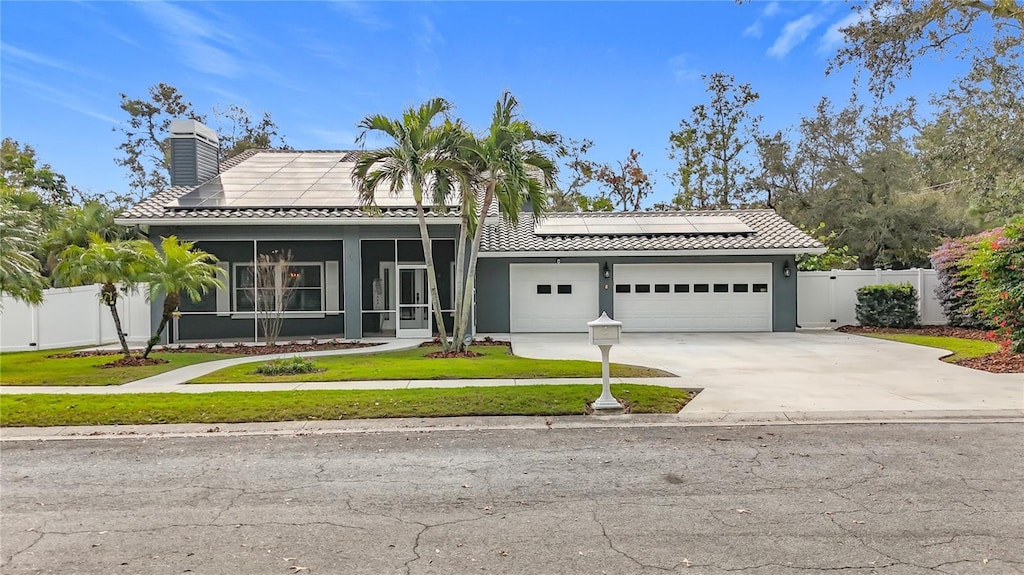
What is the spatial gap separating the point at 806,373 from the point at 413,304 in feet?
33.6

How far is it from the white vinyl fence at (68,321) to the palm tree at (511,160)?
9.74 meters

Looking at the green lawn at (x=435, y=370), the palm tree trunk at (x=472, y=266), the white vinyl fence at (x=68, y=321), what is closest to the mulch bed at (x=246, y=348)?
the white vinyl fence at (x=68, y=321)

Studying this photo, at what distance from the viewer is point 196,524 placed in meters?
4.44

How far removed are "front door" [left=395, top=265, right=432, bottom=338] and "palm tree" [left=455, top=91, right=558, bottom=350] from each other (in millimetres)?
4442

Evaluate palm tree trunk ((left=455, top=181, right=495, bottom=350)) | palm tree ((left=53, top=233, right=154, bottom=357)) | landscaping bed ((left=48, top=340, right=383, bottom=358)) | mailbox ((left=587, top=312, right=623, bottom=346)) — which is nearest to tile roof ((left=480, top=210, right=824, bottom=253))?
palm tree trunk ((left=455, top=181, right=495, bottom=350))

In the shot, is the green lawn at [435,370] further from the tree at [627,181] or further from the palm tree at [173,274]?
the tree at [627,181]

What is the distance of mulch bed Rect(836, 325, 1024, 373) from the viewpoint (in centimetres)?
1103

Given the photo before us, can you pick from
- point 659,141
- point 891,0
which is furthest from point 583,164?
point 891,0

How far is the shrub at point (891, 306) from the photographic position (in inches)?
739

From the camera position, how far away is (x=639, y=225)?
67.1 feet

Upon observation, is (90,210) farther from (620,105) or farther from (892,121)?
(892,121)

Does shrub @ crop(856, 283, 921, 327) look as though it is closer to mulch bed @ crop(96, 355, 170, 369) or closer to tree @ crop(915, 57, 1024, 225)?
tree @ crop(915, 57, 1024, 225)

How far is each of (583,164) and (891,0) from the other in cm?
2260

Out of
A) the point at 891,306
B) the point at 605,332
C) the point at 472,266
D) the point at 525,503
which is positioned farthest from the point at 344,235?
the point at 891,306
